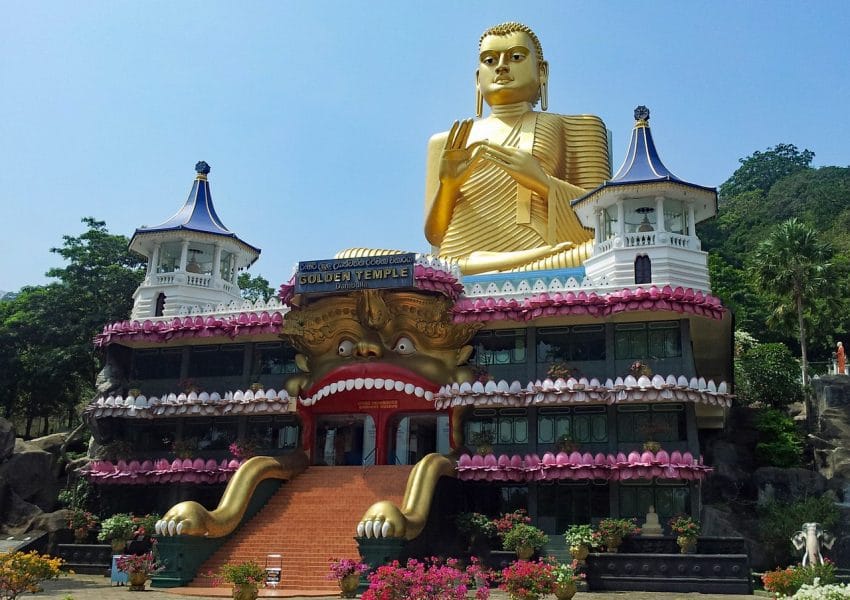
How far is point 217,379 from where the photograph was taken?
2916 centimetres

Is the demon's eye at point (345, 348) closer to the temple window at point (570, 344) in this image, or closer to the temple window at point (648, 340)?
the temple window at point (570, 344)

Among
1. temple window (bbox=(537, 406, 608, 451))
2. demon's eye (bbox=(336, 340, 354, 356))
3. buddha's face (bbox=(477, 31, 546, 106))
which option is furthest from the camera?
buddha's face (bbox=(477, 31, 546, 106))

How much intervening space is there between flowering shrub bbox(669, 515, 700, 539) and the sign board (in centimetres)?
961

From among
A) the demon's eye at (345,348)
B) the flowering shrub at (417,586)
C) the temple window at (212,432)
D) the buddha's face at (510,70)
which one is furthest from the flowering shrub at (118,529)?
the buddha's face at (510,70)

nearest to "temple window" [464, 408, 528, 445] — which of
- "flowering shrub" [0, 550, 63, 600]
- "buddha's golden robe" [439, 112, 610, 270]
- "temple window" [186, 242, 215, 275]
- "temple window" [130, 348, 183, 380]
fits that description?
"buddha's golden robe" [439, 112, 610, 270]

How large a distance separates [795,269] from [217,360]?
938 inches

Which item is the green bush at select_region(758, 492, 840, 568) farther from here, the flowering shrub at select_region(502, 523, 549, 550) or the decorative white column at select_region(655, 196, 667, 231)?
the decorative white column at select_region(655, 196, 667, 231)

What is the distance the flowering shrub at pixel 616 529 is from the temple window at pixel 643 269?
24.6 ft

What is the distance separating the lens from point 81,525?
85.7 feet

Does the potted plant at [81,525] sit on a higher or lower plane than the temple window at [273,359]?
lower

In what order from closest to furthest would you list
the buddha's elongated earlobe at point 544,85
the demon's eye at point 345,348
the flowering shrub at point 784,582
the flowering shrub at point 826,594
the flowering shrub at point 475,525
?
the flowering shrub at point 826,594
the flowering shrub at point 784,582
the flowering shrub at point 475,525
the demon's eye at point 345,348
the buddha's elongated earlobe at point 544,85

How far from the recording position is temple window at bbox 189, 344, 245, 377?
96.6 feet

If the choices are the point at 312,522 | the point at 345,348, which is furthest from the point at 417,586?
the point at 345,348

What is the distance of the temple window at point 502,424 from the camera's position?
25906 millimetres
